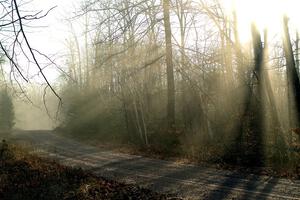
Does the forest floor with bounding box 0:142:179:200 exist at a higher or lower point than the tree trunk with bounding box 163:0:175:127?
lower

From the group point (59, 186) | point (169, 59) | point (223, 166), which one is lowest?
point (223, 166)

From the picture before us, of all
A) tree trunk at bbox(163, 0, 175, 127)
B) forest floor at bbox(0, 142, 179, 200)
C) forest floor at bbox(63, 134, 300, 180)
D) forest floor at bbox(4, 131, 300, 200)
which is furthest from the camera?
tree trunk at bbox(163, 0, 175, 127)

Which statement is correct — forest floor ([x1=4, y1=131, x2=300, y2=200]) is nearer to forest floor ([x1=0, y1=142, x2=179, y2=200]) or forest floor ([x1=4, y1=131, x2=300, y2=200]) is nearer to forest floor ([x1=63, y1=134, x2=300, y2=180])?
forest floor ([x1=63, y1=134, x2=300, y2=180])

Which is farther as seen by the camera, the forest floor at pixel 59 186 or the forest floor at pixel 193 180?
the forest floor at pixel 193 180

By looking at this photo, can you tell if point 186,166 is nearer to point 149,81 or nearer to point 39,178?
point 39,178

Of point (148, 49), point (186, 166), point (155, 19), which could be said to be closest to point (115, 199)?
point (186, 166)

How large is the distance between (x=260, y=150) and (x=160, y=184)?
607 centimetres

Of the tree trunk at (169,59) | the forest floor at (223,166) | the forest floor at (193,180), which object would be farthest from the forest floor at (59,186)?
the tree trunk at (169,59)

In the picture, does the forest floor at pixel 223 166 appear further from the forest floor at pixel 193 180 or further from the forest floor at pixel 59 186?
the forest floor at pixel 59 186

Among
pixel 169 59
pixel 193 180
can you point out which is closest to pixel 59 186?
pixel 193 180

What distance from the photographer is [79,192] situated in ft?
29.0

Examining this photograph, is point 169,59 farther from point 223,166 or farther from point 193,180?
point 193,180

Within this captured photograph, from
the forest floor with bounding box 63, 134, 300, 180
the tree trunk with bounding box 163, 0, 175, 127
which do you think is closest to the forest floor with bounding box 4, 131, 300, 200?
Answer: the forest floor with bounding box 63, 134, 300, 180

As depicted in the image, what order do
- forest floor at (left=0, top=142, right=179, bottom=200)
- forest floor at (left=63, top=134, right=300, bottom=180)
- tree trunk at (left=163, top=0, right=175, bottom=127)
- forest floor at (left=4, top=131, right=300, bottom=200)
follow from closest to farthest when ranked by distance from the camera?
forest floor at (left=0, top=142, right=179, bottom=200)
forest floor at (left=4, top=131, right=300, bottom=200)
forest floor at (left=63, top=134, right=300, bottom=180)
tree trunk at (left=163, top=0, right=175, bottom=127)
